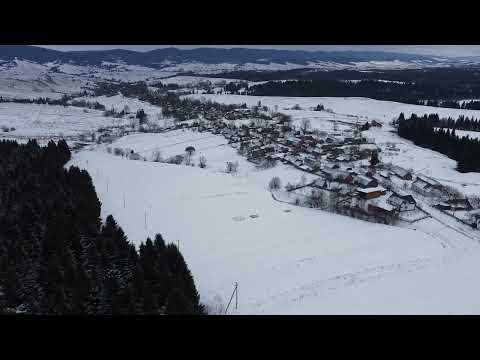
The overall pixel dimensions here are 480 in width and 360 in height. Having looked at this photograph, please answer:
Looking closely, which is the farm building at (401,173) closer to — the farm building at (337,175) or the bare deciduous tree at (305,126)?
the farm building at (337,175)

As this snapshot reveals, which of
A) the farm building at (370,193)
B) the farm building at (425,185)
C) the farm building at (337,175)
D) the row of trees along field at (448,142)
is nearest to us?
the farm building at (370,193)

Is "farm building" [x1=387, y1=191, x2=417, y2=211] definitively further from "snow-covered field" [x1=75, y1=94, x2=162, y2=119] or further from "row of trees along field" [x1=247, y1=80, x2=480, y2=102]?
"row of trees along field" [x1=247, y1=80, x2=480, y2=102]

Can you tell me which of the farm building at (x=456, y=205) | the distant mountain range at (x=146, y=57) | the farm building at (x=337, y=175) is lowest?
the farm building at (x=456, y=205)

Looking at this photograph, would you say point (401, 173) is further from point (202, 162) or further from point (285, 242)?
point (202, 162)

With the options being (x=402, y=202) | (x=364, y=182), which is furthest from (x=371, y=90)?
(x=402, y=202)

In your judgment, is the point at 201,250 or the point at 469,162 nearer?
the point at 201,250

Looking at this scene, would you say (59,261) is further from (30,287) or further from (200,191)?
(200,191)

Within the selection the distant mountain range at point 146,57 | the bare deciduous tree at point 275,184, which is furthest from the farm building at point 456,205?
the distant mountain range at point 146,57
